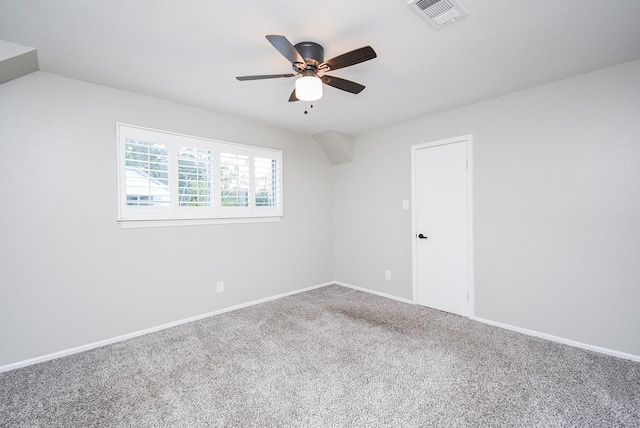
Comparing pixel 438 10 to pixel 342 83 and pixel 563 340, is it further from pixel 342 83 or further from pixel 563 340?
pixel 563 340

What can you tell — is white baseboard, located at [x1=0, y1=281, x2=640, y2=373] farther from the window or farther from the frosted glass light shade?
the frosted glass light shade

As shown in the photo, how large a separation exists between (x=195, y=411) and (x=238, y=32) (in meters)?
2.51

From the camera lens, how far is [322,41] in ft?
6.59

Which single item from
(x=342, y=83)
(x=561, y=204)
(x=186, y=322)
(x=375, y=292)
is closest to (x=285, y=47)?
(x=342, y=83)

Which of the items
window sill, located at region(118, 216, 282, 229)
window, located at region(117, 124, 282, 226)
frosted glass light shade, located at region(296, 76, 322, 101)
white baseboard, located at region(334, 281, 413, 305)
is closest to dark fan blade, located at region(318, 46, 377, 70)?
frosted glass light shade, located at region(296, 76, 322, 101)

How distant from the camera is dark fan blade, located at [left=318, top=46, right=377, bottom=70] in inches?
69.1

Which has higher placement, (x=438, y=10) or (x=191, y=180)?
(x=438, y=10)

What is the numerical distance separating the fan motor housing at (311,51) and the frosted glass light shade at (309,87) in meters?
0.11

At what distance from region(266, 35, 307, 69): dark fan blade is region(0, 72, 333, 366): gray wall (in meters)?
1.94

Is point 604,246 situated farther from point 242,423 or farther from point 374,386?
point 242,423

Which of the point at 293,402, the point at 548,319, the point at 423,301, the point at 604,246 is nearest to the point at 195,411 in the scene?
the point at 293,402

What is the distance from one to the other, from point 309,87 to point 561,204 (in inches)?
102

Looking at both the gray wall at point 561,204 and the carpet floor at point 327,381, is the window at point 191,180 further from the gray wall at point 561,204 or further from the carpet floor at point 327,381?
the gray wall at point 561,204

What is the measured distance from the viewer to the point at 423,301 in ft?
12.4
